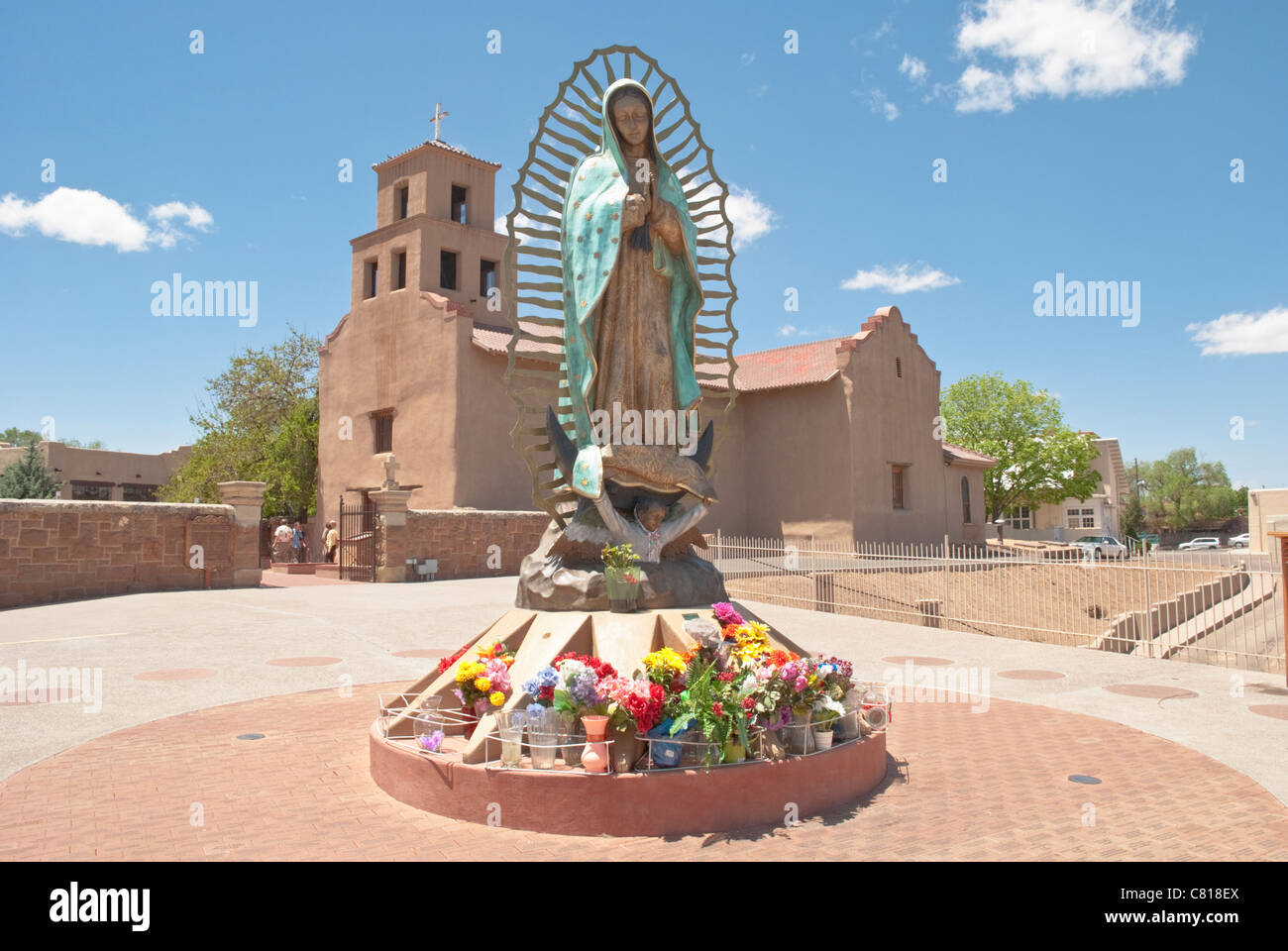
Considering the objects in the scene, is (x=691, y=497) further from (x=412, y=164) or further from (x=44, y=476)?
(x=44, y=476)

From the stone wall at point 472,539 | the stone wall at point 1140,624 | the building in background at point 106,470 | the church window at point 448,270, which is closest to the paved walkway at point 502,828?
the stone wall at point 1140,624

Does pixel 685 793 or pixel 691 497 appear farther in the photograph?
pixel 691 497

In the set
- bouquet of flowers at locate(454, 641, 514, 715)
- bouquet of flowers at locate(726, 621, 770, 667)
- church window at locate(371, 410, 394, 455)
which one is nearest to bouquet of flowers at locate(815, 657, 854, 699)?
bouquet of flowers at locate(726, 621, 770, 667)

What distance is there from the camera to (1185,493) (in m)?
76.8

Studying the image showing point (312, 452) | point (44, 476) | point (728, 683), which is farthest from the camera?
point (312, 452)

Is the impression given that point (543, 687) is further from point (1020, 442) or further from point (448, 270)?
point (1020, 442)

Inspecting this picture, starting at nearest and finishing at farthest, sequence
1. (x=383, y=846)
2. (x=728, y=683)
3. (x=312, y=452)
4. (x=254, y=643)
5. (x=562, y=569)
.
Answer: (x=383, y=846), (x=728, y=683), (x=562, y=569), (x=254, y=643), (x=312, y=452)

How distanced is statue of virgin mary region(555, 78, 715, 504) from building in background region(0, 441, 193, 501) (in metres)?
37.0

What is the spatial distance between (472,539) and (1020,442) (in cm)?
2998

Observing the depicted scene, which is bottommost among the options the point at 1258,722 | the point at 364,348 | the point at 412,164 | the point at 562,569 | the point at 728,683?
the point at 1258,722

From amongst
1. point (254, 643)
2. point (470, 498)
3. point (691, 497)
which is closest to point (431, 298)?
point (470, 498)

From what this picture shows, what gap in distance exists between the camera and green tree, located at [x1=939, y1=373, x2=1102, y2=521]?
4075cm

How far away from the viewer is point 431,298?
25422mm

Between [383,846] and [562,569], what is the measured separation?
2.45 metres
